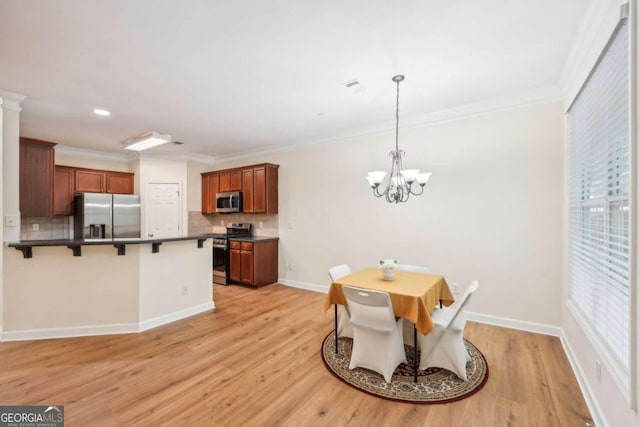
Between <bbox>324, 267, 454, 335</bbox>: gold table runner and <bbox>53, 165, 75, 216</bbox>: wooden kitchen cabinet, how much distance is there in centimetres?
577

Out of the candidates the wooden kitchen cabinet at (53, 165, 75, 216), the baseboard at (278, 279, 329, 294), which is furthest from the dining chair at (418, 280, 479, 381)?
the wooden kitchen cabinet at (53, 165, 75, 216)

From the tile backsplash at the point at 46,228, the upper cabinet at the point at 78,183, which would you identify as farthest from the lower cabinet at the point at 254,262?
the tile backsplash at the point at 46,228

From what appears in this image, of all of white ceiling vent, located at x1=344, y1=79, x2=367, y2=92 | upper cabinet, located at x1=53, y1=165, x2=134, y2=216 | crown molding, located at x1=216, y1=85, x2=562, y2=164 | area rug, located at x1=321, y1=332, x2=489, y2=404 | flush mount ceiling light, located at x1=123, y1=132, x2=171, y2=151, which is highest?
white ceiling vent, located at x1=344, y1=79, x2=367, y2=92

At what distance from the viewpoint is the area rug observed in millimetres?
2139

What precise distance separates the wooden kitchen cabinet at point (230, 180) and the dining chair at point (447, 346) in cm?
449

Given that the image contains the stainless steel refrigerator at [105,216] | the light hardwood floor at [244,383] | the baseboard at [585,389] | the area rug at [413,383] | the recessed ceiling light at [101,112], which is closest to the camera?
the baseboard at [585,389]

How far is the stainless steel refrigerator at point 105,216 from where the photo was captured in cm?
534

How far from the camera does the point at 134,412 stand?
6.43 feet

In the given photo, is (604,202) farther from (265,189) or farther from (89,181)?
(89,181)

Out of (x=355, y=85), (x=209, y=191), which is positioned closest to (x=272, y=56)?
(x=355, y=85)

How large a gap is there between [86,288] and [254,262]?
2363 millimetres

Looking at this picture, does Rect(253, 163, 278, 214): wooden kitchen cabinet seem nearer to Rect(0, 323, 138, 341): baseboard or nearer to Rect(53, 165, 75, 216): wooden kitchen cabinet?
Rect(0, 323, 138, 341): baseboard

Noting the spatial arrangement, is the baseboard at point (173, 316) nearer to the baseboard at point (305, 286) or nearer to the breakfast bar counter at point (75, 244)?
the breakfast bar counter at point (75, 244)

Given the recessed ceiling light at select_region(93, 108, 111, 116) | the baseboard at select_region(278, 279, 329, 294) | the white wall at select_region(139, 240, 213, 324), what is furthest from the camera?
the baseboard at select_region(278, 279, 329, 294)
